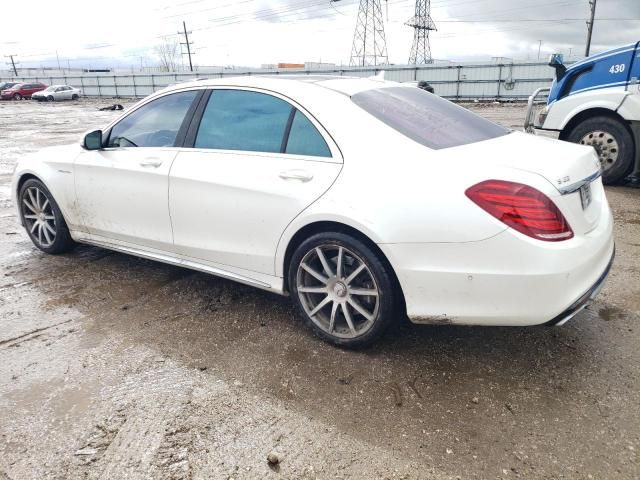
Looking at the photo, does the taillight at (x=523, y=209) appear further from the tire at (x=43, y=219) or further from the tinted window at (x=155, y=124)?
the tire at (x=43, y=219)

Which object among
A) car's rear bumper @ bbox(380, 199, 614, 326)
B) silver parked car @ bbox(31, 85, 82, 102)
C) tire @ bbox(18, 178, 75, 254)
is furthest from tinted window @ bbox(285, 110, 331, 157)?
silver parked car @ bbox(31, 85, 82, 102)

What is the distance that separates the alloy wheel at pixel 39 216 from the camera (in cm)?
471

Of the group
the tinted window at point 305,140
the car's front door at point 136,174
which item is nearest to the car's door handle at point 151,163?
the car's front door at point 136,174

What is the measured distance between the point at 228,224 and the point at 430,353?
152 centimetres

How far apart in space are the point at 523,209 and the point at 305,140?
52.3 inches

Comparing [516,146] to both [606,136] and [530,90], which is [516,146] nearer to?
[606,136]

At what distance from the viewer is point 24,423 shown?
250 centimetres

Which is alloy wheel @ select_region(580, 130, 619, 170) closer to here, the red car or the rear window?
the rear window

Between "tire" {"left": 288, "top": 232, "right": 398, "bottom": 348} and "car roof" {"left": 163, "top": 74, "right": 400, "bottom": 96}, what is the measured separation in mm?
1007

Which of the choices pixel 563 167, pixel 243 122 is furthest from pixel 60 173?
pixel 563 167

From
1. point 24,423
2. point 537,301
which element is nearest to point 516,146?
point 537,301

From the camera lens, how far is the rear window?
296 cm

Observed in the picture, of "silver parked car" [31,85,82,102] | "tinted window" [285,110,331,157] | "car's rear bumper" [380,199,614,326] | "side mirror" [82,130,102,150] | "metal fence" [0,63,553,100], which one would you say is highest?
"tinted window" [285,110,331,157]

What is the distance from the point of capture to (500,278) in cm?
247
